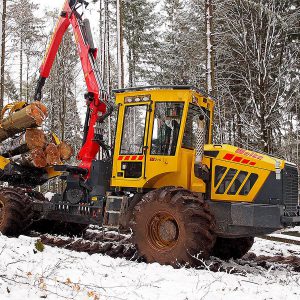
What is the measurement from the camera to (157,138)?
8.57 meters

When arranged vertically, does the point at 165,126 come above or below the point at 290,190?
above

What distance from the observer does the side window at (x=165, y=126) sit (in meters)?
8.44

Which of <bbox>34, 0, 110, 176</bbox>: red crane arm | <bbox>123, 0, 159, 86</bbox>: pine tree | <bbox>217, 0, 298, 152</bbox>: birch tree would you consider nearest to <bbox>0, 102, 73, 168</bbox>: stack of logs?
<bbox>34, 0, 110, 176</bbox>: red crane arm

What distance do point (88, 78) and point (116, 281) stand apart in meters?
6.12

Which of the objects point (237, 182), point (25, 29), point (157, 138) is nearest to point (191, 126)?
point (157, 138)

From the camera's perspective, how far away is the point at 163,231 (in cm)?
794

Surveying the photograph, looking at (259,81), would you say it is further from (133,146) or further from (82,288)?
(82,288)

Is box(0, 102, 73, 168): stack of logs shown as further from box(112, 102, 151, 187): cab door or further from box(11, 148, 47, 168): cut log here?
box(112, 102, 151, 187): cab door

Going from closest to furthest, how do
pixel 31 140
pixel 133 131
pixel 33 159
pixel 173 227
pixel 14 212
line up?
1. pixel 173 227
2. pixel 133 131
3. pixel 14 212
4. pixel 31 140
5. pixel 33 159

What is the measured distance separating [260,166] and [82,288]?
413 centimetres

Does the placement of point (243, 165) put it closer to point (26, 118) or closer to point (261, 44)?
point (26, 118)

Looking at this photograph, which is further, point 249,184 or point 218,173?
point 218,173

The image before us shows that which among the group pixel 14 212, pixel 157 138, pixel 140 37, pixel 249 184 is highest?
pixel 140 37

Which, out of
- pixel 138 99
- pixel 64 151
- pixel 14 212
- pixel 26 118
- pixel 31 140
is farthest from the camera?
pixel 64 151
